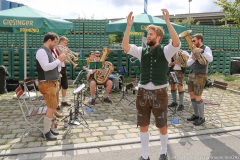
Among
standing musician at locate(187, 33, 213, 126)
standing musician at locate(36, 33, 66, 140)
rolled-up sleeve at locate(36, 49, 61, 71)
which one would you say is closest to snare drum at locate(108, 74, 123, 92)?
standing musician at locate(187, 33, 213, 126)

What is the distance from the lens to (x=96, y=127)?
20.2ft

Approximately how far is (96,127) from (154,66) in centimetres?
280

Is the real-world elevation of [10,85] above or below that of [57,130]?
above

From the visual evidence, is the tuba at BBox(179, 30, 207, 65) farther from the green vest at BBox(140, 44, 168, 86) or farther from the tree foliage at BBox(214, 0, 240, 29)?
the tree foliage at BBox(214, 0, 240, 29)

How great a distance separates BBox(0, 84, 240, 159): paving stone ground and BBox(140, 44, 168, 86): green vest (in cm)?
180

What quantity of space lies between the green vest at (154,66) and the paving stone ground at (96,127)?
180 cm

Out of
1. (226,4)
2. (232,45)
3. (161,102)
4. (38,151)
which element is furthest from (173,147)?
(232,45)

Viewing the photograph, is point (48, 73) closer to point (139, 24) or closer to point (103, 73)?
point (103, 73)

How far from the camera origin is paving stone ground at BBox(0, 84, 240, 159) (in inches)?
198

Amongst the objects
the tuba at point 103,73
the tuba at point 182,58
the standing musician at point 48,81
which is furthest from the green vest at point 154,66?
the tuba at point 103,73

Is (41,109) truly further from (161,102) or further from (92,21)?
(92,21)

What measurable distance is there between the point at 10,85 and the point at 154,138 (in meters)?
6.88

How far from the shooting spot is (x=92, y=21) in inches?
733

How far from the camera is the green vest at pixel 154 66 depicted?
391 cm
